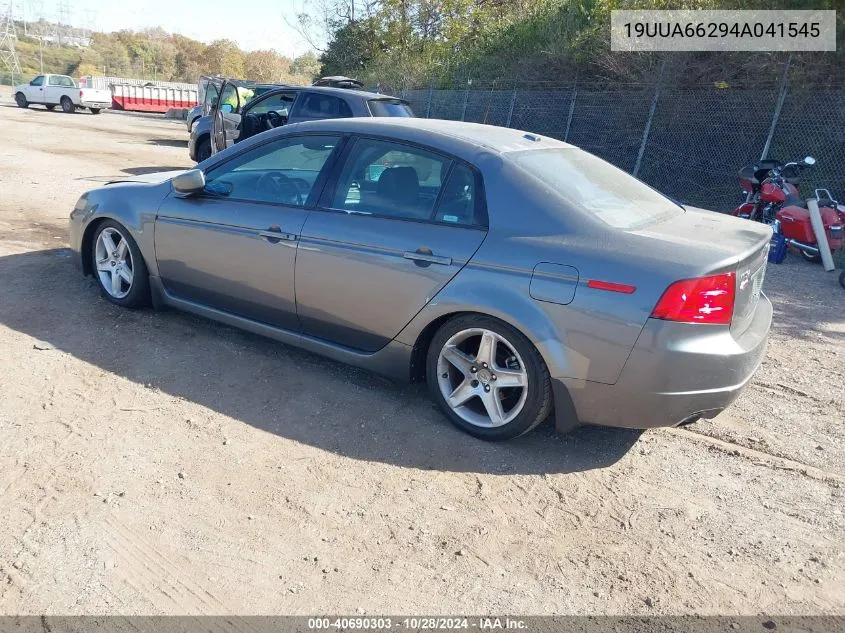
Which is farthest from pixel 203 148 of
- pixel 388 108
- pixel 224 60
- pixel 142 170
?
pixel 224 60

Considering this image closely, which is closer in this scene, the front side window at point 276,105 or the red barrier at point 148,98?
the front side window at point 276,105

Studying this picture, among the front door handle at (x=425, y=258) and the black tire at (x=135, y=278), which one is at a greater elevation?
the front door handle at (x=425, y=258)

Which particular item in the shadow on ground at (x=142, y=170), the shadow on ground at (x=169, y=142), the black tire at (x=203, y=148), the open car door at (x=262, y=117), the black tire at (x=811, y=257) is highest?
the open car door at (x=262, y=117)

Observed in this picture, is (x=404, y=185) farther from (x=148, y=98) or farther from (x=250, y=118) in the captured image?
(x=148, y=98)

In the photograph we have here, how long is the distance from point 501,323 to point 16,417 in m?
2.62

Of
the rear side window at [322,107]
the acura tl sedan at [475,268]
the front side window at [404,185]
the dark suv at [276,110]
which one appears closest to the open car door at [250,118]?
the dark suv at [276,110]

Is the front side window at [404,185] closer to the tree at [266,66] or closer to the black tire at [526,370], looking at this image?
the black tire at [526,370]

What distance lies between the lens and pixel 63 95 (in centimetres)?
3017

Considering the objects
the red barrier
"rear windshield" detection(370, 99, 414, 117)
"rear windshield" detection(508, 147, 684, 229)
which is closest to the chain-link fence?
"rear windshield" detection(370, 99, 414, 117)

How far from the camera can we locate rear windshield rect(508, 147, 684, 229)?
3637mm

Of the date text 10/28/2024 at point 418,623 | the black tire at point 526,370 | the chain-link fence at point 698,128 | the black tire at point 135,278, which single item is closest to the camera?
the date text 10/28/2024 at point 418,623

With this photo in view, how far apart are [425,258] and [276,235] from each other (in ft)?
3.51

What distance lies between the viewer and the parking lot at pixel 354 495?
2617 mm

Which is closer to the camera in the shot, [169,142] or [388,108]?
[388,108]
